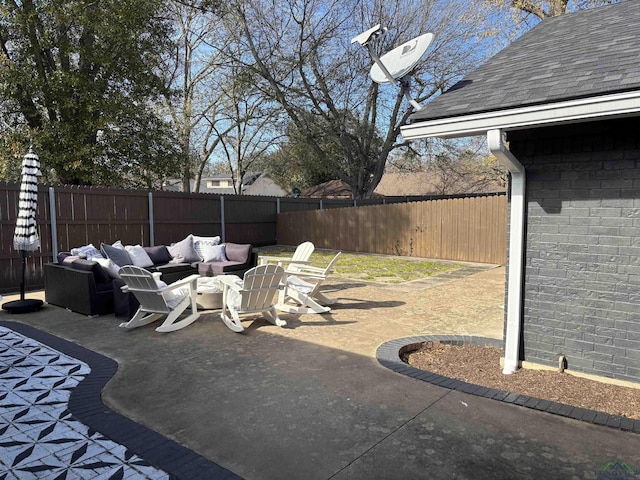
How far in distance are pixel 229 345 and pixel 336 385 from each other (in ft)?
5.26

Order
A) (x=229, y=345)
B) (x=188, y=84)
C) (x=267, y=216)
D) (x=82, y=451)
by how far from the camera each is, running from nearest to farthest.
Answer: (x=82, y=451) → (x=229, y=345) → (x=267, y=216) → (x=188, y=84)

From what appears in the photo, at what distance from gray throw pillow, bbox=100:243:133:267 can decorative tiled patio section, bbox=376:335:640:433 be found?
480 centimetres

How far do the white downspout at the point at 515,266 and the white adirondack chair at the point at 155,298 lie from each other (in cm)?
366

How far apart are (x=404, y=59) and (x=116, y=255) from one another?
17.8 feet

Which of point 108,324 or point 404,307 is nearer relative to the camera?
point 108,324

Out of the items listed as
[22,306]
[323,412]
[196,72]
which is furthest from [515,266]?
[196,72]

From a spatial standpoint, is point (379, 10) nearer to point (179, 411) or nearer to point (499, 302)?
point (499, 302)

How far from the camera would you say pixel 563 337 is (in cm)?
374

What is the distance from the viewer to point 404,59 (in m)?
5.18

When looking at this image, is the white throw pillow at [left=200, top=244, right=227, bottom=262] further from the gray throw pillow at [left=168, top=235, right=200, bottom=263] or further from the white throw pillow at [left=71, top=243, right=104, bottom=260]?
the white throw pillow at [left=71, top=243, right=104, bottom=260]

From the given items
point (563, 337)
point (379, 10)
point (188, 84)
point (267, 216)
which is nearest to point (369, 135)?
point (379, 10)

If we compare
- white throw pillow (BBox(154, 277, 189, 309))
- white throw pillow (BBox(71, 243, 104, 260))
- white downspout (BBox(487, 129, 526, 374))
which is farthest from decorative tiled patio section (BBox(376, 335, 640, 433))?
white throw pillow (BBox(71, 243, 104, 260))

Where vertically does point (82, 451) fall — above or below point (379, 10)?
below

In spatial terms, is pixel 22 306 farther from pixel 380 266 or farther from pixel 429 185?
pixel 429 185
